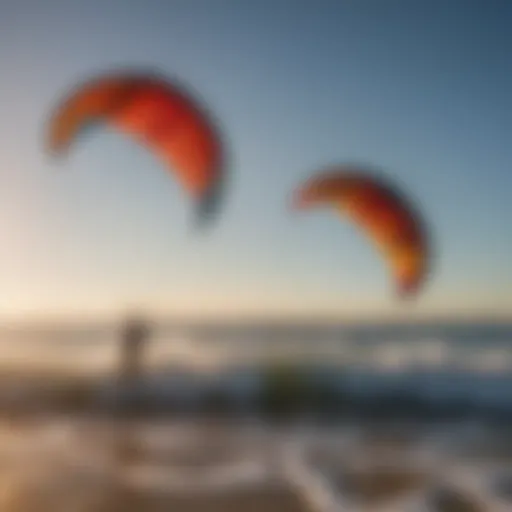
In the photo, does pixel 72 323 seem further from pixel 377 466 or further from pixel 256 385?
pixel 377 466

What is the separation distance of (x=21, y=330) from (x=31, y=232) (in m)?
0.17

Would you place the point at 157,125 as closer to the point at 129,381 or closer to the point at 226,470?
the point at 129,381

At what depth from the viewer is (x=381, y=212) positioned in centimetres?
126

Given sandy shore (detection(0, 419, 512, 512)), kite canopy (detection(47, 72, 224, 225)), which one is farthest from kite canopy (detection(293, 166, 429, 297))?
sandy shore (detection(0, 419, 512, 512))

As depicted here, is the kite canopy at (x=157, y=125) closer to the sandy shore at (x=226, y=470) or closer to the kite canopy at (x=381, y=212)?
the kite canopy at (x=381, y=212)

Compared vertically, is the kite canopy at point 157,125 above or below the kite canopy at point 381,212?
above

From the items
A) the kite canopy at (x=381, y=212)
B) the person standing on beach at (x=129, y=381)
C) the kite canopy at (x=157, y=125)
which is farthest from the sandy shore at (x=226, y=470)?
the kite canopy at (x=157, y=125)

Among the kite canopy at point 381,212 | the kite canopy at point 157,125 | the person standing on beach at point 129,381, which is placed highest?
the kite canopy at point 157,125

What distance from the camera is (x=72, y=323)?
4.04 ft

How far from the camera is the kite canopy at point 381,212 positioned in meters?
1.26

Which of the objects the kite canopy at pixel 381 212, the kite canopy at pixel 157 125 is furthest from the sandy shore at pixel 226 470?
the kite canopy at pixel 157 125

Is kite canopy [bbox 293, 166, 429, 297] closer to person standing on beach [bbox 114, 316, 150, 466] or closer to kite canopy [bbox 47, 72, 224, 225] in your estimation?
kite canopy [bbox 47, 72, 224, 225]

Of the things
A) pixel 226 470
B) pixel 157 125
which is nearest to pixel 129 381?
pixel 226 470

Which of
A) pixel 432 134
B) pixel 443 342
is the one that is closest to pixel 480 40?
pixel 432 134
